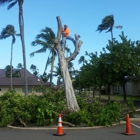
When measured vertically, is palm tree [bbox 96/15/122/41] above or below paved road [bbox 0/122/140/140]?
above

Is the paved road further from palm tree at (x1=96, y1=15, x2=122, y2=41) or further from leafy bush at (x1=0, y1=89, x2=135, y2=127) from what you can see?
palm tree at (x1=96, y1=15, x2=122, y2=41)

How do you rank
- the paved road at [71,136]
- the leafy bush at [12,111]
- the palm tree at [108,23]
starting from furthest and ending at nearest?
the palm tree at [108,23], the leafy bush at [12,111], the paved road at [71,136]

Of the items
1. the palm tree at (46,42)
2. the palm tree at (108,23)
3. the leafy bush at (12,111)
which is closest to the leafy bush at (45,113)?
the leafy bush at (12,111)

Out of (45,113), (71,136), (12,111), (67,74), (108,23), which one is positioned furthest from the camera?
(108,23)

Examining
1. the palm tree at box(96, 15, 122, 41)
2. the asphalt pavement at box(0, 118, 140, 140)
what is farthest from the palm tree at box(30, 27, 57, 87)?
the asphalt pavement at box(0, 118, 140, 140)

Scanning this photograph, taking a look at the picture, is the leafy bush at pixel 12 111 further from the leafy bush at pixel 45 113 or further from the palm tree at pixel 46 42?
the palm tree at pixel 46 42

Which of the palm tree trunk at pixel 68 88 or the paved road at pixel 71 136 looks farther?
the palm tree trunk at pixel 68 88

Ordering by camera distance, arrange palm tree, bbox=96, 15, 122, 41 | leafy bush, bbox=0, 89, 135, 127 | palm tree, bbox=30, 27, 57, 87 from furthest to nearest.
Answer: palm tree, bbox=96, 15, 122, 41 → palm tree, bbox=30, 27, 57, 87 → leafy bush, bbox=0, 89, 135, 127

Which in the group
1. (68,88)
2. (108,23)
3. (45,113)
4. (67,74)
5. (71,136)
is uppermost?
(108,23)

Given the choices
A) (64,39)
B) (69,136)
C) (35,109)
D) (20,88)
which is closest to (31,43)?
(20,88)

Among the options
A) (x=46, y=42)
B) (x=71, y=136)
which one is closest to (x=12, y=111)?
(x=71, y=136)

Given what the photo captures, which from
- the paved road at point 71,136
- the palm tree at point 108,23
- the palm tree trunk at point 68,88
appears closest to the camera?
the paved road at point 71,136

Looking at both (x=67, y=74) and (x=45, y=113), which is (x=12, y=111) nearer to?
(x=45, y=113)

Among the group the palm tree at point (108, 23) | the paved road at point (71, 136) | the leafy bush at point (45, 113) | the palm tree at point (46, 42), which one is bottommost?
the paved road at point (71, 136)
